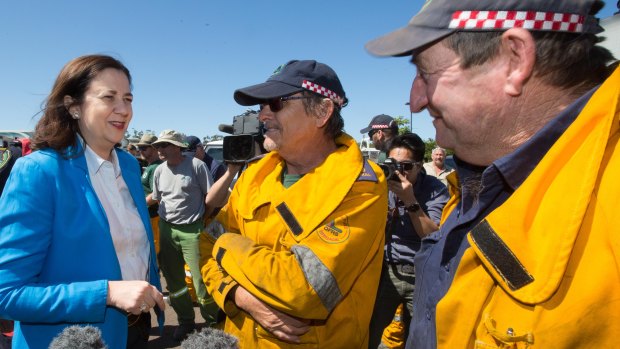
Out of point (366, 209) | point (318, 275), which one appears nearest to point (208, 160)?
point (366, 209)

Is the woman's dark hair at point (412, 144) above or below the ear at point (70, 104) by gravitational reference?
below

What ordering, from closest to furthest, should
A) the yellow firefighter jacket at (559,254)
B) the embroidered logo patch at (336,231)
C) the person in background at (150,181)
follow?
the yellow firefighter jacket at (559,254) → the embroidered logo patch at (336,231) → the person in background at (150,181)

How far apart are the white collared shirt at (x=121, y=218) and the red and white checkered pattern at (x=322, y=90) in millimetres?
1069

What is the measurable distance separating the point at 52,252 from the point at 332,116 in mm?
1421

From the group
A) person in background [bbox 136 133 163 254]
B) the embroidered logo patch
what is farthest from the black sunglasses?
person in background [bbox 136 133 163 254]

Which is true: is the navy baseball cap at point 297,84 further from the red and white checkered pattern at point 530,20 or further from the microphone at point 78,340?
the microphone at point 78,340

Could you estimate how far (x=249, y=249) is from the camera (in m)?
1.67

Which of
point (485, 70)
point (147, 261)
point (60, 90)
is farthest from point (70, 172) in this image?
point (485, 70)

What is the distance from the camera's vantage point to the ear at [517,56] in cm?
89

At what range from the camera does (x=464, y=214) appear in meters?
1.15

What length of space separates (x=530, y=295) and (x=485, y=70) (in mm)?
529

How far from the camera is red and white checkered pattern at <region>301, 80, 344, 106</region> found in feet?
6.37

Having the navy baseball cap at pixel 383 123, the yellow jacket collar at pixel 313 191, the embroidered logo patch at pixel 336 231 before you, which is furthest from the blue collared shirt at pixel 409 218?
the embroidered logo patch at pixel 336 231

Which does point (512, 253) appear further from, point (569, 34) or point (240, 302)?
point (240, 302)
